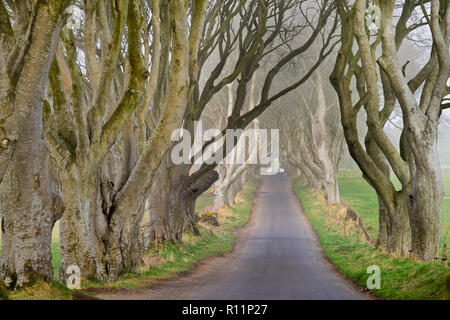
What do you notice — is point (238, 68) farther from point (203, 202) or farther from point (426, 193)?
point (203, 202)

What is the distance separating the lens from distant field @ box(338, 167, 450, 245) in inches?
1147

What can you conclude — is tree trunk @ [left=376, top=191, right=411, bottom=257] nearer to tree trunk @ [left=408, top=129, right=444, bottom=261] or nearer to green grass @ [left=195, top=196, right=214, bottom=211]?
tree trunk @ [left=408, top=129, right=444, bottom=261]

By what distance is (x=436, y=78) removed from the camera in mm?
13758

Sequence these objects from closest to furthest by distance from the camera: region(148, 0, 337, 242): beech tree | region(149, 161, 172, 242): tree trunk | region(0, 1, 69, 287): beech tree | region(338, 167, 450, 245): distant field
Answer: region(0, 1, 69, 287): beech tree < region(148, 0, 337, 242): beech tree < region(149, 161, 172, 242): tree trunk < region(338, 167, 450, 245): distant field

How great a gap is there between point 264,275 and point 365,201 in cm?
2905

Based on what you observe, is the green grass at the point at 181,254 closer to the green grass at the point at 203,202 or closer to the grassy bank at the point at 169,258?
the grassy bank at the point at 169,258

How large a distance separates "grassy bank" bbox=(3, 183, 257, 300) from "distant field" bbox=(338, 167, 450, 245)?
6.99 metres

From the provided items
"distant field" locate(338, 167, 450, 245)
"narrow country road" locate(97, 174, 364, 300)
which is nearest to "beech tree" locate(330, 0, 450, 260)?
"narrow country road" locate(97, 174, 364, 300)

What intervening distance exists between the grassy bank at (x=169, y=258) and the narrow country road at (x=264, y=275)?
466 millimetres

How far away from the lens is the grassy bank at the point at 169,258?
28.4 ft

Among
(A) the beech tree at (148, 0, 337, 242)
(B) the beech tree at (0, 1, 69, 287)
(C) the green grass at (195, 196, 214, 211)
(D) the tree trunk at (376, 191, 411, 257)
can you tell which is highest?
(A) the beech tree at (148, 0, 337, 242)
